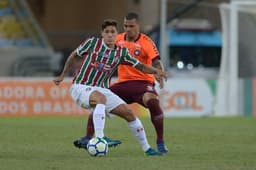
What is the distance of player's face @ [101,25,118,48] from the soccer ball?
4.34 feet

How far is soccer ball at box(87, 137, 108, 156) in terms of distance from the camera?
40.0 feet

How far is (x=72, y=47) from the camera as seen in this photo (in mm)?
39469

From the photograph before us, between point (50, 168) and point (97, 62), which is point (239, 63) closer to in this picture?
point (97, 62)

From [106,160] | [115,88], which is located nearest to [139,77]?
[115,88]

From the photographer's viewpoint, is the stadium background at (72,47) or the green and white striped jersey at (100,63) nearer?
the green and white striped jersey at (100,63)

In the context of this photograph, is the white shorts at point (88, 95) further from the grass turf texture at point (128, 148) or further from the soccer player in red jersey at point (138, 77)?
the soccer player in red jersey at point (138, 77)

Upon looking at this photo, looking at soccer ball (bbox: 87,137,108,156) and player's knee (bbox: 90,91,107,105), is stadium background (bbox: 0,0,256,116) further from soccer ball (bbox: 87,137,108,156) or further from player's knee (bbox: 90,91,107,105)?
soccer ball (bbox: 87,137,108,156)

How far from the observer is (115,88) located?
14.2 metres

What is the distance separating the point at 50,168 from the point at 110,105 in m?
1.99

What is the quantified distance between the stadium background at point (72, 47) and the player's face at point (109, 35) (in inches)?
525

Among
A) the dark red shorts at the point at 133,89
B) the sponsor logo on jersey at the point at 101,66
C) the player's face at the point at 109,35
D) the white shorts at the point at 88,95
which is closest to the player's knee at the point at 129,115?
the white shorts at the point at 88,95

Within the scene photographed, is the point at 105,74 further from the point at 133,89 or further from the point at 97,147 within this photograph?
the point at 133,89

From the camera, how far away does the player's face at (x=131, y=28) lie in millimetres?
13664

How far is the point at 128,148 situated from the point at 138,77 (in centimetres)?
106
